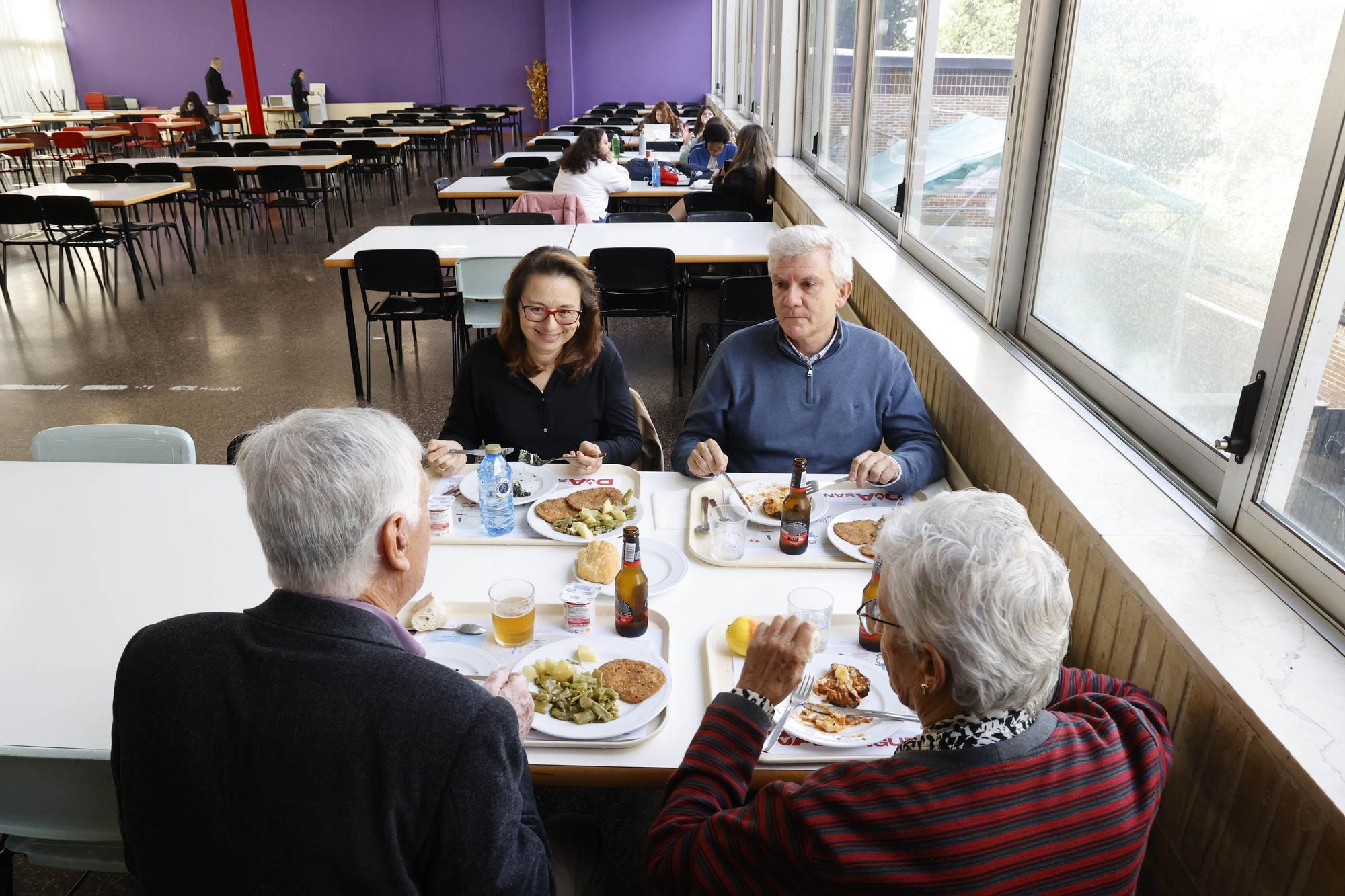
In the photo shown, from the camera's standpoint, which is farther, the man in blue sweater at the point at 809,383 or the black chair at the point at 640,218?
the black chair at the point at 640,218

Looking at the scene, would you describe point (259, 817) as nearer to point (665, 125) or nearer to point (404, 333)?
point (404, 333)

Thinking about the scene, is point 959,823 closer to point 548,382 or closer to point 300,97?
point 548,382

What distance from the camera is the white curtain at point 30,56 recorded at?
17.6m

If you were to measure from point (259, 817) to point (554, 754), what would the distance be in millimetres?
466

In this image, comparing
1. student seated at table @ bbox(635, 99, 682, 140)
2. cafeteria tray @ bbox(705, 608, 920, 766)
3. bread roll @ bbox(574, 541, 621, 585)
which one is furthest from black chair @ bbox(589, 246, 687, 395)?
student seated at table @ bbox(635, 99, 682, 140)

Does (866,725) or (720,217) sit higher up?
(720,217)

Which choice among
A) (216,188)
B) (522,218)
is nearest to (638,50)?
(216,188)

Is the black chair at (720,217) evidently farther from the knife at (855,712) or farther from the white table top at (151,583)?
the knife at (855,712)

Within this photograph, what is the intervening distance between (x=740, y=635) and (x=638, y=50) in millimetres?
18595

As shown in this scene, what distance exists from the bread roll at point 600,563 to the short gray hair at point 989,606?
2.66ft

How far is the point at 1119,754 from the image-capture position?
40.7 inches

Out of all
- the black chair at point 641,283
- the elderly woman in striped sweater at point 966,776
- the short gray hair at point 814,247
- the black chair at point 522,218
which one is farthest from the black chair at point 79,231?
the elderly woman in striped sweater at point 966,776

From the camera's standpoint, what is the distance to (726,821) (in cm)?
108

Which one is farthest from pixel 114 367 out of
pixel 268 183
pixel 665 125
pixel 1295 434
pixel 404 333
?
pixel 665 125
